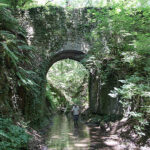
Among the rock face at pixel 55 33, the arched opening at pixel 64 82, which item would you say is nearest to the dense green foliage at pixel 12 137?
the rock face at pixel 55 33

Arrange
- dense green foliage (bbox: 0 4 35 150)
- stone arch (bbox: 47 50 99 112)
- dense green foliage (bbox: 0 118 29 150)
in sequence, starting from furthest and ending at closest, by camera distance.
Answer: stone arch (bbox: 47 50 99 112) < dense green foliage (bbox: 0 4 35 150) < dense green foliage (bbox: 0 118 29 150)

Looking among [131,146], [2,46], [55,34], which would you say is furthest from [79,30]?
[131,146]

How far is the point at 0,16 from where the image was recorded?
21.1ft

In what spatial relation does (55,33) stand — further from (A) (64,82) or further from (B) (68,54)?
(A) (64,82)

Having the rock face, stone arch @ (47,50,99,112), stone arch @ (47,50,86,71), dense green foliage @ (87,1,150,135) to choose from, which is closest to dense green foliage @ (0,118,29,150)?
dense green foliage @ (87,1,150,135)

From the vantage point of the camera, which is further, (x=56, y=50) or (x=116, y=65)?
(x=56, y=50)

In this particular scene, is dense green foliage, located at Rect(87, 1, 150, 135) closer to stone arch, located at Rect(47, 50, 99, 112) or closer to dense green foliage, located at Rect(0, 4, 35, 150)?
stone arch, located at Rect(47, 50, 99, 112)

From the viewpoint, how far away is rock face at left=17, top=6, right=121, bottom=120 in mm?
11282

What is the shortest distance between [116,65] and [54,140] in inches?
185

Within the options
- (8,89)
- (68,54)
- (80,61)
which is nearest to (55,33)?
(68,54)

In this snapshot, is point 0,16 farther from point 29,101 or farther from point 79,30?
point 79,30

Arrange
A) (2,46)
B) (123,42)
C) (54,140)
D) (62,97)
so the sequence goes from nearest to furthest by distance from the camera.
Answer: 1. (2,46)
2. (54,140)
3. (123,42)
4. (62,97)

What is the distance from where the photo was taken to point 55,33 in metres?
11.6

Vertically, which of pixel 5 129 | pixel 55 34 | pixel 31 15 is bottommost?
pixel 5 129
